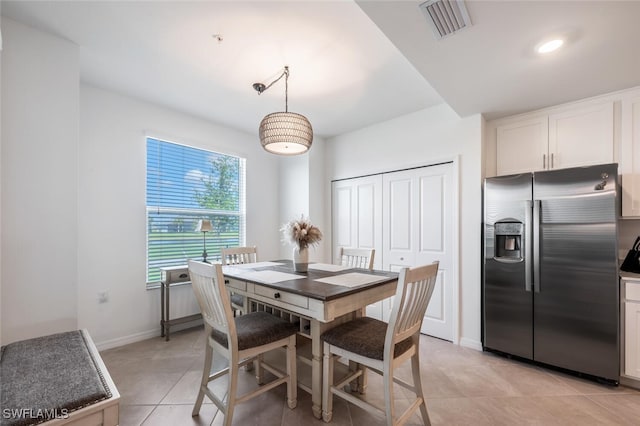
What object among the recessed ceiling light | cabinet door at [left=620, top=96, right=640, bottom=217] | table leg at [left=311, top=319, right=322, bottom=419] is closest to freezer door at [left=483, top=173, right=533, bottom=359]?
cabinet door at [left=620, top=96, right=640, bottom=217]

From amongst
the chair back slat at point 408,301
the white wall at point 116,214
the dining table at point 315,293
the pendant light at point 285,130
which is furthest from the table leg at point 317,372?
the white wall at point 116,214

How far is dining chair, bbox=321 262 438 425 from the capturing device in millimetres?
1476

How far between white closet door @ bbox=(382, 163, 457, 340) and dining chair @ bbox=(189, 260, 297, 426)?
1995 mm

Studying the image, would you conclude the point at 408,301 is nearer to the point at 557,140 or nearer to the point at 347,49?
the point at 347,49

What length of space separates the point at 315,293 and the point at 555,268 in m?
2.21

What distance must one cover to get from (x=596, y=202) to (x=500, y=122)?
1.23 metres

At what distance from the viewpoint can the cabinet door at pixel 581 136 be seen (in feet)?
8.07

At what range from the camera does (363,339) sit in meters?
1.67

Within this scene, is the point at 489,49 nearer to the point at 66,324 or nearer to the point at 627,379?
the point at 627,379

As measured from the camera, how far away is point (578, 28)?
1.64m

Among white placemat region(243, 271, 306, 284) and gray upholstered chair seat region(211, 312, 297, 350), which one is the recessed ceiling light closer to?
white placemat region(243, 271, 306, 284)

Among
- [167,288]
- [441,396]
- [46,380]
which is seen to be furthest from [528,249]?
[167,288]

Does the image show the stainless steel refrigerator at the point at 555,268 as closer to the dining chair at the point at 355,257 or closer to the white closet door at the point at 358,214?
the dining chair at the point at 355,257

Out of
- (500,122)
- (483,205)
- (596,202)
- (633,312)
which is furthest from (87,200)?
(633,312)
